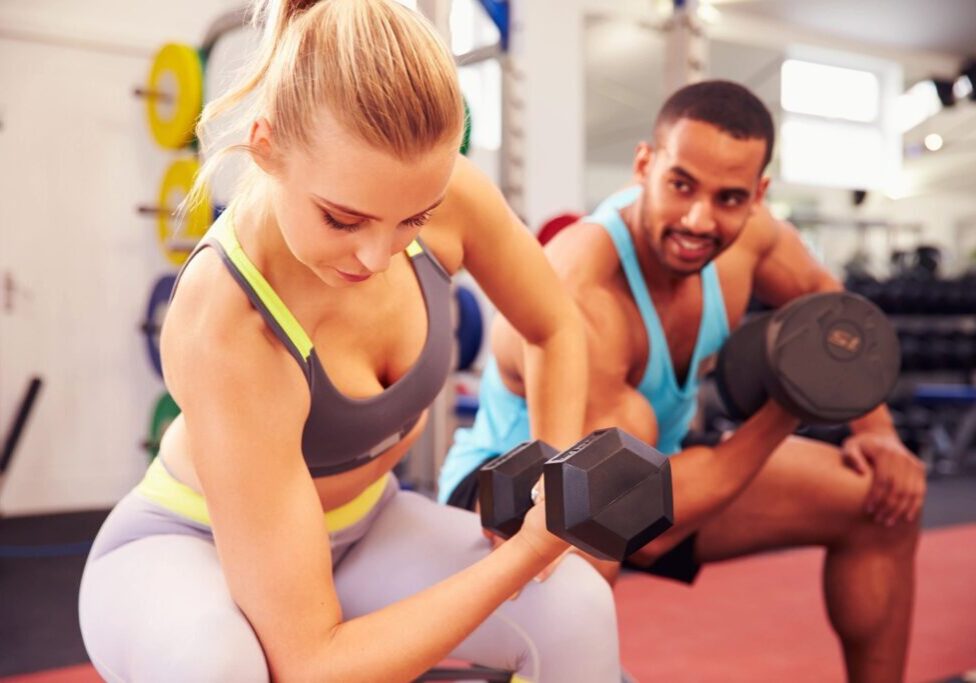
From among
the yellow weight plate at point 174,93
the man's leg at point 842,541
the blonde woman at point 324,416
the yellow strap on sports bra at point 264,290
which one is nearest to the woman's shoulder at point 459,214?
the blonde woman at point 324,416

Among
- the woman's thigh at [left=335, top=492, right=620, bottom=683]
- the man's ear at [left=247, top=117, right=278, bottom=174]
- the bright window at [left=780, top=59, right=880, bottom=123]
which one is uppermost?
the man's ear at [left=247, top=117, right=278, bottom=174]

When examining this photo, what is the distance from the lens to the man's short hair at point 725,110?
1712 mm

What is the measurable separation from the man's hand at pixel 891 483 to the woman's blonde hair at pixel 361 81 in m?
1.23

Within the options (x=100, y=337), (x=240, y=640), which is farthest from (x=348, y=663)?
(x=100, y=337)

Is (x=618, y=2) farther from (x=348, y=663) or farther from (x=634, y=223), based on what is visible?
(x=348, y=663)

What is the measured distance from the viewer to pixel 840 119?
9.01 meters

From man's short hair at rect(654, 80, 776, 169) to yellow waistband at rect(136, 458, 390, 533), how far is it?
0.90 meters

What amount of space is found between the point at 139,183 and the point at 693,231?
403cm

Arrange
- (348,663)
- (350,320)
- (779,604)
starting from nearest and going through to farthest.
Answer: (348,663)
(350,320)
(779,604)

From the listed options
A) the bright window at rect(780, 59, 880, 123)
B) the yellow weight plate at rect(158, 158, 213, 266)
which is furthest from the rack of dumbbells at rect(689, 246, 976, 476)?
the yellow weight plate at rect(158, 158, 213, 266)


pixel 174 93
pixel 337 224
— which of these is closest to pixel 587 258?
pixel 337 224

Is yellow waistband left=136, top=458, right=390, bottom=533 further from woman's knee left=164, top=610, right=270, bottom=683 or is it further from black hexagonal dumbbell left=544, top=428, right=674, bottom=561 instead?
black hexagonal dumbbell left=544, top=428, right=674, bottom=561

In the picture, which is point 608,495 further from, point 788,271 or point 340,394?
→ point 788,271

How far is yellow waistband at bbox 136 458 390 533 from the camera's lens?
4.00 ft
